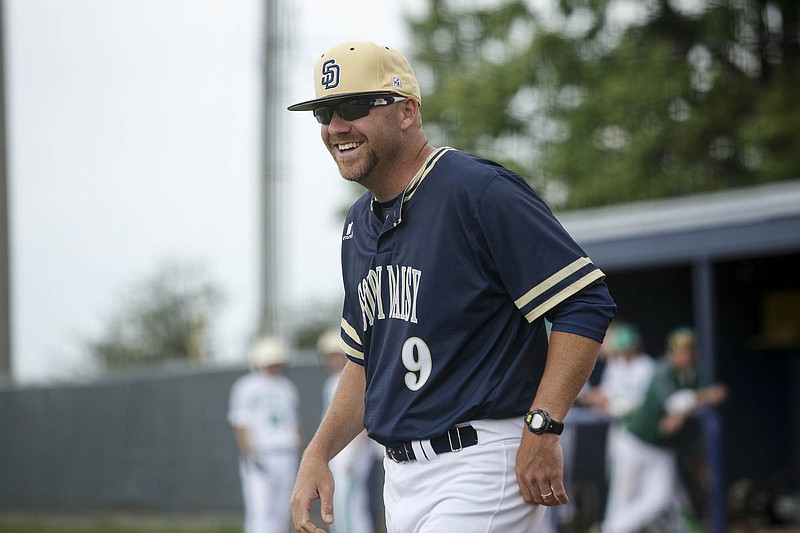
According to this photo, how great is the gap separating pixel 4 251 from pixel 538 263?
64.7 feet

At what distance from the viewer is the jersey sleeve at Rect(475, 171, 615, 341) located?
3.13 meters

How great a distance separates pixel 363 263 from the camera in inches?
140

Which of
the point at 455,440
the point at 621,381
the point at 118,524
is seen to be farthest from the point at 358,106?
the point at 118,524

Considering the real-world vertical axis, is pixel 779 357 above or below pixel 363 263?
below

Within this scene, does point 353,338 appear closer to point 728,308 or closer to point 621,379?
point 621,379

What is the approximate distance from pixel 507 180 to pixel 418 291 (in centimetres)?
38

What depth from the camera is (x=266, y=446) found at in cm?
1141

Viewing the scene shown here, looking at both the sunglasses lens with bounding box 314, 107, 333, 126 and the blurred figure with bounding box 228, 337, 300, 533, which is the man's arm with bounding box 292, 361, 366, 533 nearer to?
the sunglasses lens with bounding box 314, 107, 333, 126

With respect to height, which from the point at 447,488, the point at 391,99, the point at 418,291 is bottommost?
the point at 447,488

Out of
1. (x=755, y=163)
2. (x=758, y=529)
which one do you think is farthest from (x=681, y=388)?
(x=755, y=163)

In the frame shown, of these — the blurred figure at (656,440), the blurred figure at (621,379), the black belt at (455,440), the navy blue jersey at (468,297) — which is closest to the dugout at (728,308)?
the blurred figure at (656,440)

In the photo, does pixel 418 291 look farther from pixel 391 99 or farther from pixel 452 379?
pixel 391 99

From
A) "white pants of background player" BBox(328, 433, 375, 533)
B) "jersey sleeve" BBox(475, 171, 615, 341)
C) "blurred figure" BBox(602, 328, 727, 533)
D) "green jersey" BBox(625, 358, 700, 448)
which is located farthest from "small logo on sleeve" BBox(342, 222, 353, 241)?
"white pants of background player" BBox(328, 433, 375, 533)

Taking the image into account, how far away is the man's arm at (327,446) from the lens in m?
3.52
